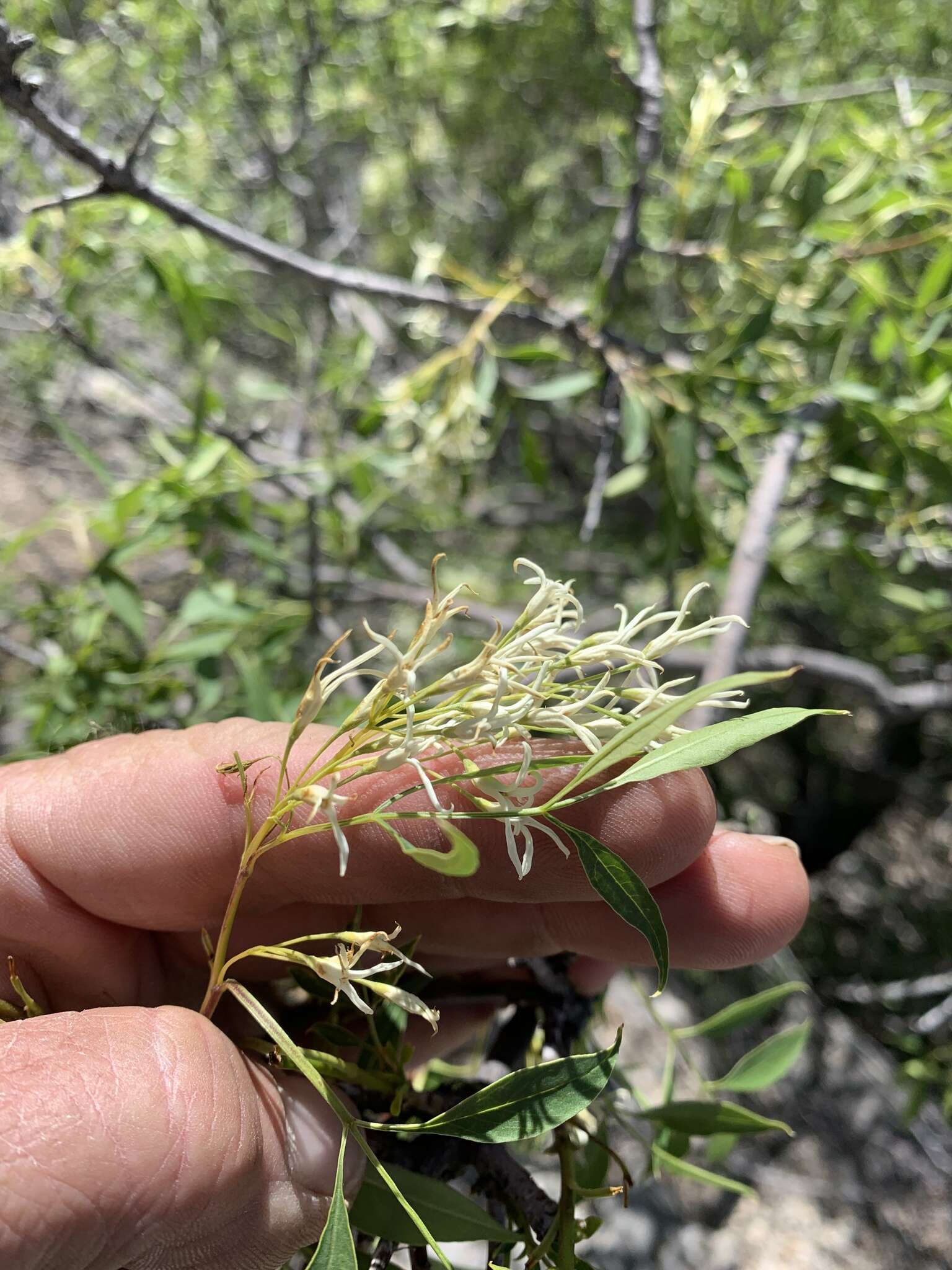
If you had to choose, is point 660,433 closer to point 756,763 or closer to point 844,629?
point 844,629

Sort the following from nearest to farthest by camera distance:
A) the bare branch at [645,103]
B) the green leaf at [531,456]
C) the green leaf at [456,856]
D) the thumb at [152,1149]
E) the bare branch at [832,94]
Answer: the green leaf at [456,856] < the thumb at [152,1149] < the bare branch at [645,103] < the bare branch at [832,94] < the green leaf at [531,456]

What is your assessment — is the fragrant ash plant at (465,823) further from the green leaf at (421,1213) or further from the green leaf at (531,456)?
the green leaf at (531,456)

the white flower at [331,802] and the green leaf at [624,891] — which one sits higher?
the white flower at [331,802]

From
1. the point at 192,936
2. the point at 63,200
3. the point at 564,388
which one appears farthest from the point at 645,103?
the point at 192,936

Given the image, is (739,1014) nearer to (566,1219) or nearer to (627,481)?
(566,1219)

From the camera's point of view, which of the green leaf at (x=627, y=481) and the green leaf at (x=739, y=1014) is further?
the green leaf at (x=627, y=481)

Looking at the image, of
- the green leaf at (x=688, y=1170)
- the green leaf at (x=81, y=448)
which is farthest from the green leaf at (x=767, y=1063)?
the green leaf at (x=81, y=448)
